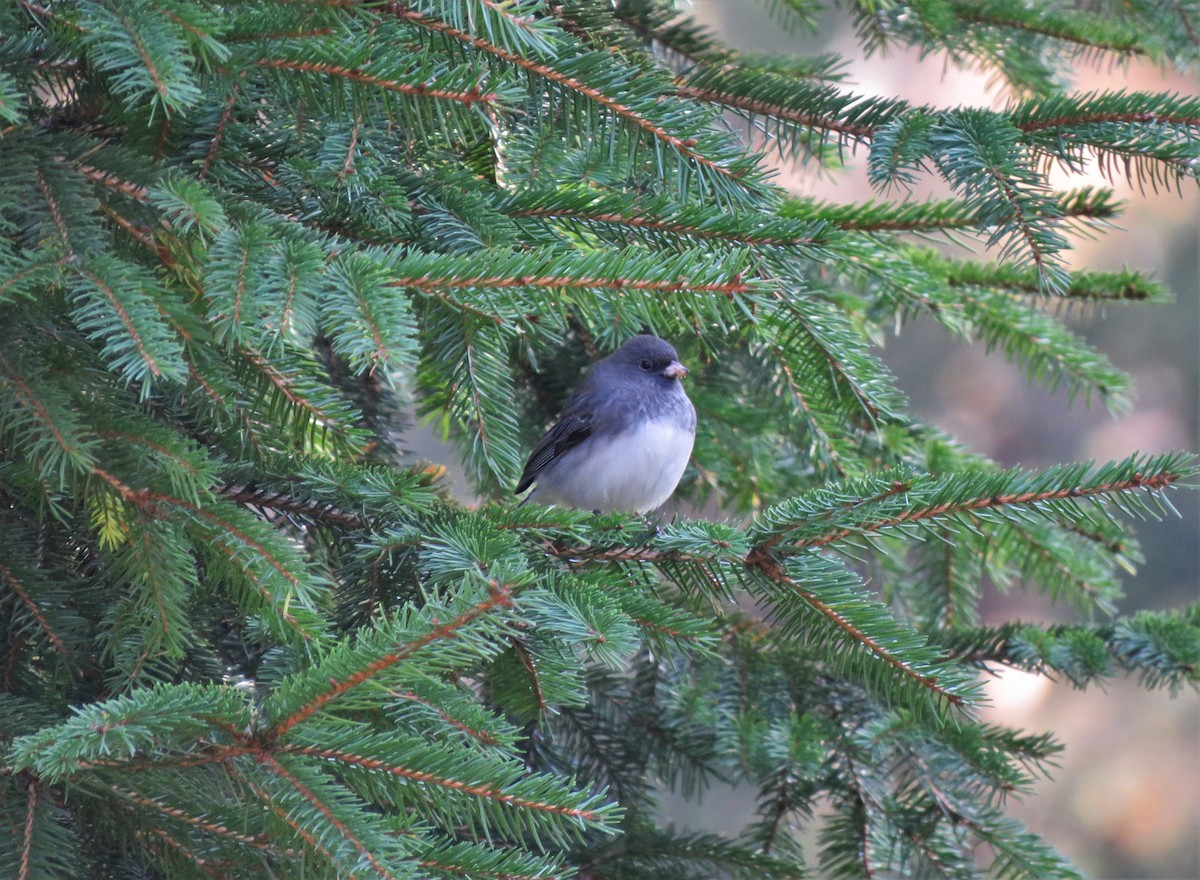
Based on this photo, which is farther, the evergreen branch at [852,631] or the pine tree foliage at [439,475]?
the evergreen branch at [852,631]

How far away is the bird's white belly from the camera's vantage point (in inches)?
97.1

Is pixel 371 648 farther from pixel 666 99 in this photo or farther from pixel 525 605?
pixel 666 99

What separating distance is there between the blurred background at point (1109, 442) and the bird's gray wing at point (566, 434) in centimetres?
456

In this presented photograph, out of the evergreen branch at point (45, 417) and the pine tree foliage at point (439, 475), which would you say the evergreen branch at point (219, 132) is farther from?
the evergreen branch at point (45, 417)

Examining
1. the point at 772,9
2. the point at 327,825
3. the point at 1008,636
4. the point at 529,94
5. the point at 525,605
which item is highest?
the point at 772,9

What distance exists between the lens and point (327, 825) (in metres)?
1.00

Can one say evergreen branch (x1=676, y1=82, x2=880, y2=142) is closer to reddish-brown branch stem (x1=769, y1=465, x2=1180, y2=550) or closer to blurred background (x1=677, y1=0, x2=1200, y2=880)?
reddish-brown branch stem (x1=769, y1=465, x2=1180, y2=550)

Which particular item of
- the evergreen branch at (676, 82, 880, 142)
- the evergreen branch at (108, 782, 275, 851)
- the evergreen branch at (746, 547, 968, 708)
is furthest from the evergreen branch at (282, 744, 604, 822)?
the evergreen branch at (676, 82, 880, 142)

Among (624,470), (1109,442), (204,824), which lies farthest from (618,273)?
(1109,442)

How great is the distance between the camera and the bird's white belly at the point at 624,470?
2.47 metres

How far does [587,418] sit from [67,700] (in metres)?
1.47

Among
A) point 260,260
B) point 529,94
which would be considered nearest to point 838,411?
point 529,94

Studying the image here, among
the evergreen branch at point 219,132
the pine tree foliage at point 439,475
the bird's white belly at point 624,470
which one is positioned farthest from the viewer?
the bird's white belly at point 624,470

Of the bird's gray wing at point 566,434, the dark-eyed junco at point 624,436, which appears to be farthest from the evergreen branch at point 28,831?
the dark-eyed junco at point 624,436
